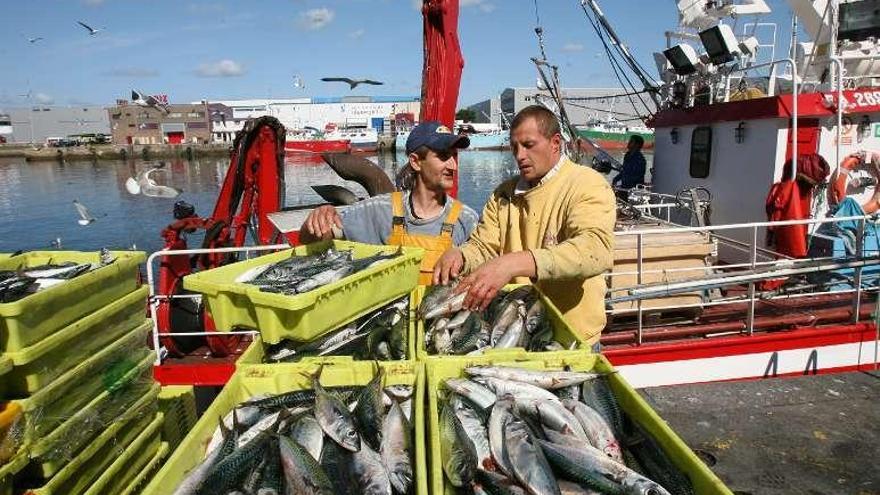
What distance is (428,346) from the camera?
2703mm

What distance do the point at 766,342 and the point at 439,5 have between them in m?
5.21

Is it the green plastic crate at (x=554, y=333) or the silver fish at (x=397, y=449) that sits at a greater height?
Result: the green plastic crate at (x=554, y=333)

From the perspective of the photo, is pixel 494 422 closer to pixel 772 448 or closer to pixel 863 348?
pixel 772 448

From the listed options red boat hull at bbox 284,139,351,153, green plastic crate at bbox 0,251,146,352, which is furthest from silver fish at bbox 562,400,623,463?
red boat hull at bbox 284,139,351,153

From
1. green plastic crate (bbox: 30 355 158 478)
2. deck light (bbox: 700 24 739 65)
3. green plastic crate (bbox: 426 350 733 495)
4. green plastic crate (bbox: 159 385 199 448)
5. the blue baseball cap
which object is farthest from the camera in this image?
deck light (bbox: 700 24 739 65)

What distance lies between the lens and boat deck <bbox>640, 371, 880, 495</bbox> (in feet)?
10.9

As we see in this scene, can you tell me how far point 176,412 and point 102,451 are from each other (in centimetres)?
79

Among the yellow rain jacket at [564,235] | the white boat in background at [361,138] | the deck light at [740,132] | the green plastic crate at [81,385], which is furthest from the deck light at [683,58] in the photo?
the white boat in background at [361,138]

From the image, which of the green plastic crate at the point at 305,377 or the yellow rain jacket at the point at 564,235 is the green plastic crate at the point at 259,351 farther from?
the yellow rain jacket at the point at 564,235

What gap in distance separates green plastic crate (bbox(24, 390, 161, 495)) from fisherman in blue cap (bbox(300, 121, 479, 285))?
1364 millimetres

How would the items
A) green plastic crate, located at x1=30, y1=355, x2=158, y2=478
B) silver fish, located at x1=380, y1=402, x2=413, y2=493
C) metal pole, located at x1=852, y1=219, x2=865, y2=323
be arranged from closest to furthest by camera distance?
silver fish, located at x1=380, y1=402, x2=413, y2=493
green plastic crate, located at x1=30, y1=355, x2=158, y2=478
metal pole, located at x1=852, y1=219, x2=865, y2=323

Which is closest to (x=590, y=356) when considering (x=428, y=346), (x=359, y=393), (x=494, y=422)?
(x=494, y=422)

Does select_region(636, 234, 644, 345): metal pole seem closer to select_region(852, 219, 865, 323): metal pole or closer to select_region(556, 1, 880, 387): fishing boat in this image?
select_region(556, 1, 880, 387): fishing boat

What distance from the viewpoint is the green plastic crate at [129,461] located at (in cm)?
229
